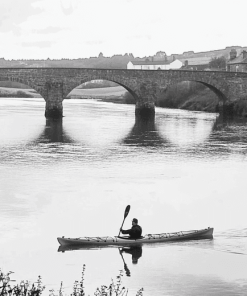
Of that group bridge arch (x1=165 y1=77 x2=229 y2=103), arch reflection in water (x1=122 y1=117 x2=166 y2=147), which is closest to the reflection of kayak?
arch reflection in water (x1=122 y1=117 x2=166 y2=147)

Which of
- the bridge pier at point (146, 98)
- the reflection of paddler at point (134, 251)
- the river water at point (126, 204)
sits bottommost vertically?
the reflection of paddler at point (134, 251)

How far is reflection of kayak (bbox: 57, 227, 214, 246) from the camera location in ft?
68.7

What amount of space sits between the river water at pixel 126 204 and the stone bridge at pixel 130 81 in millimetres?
20665

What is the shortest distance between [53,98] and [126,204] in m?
49.4

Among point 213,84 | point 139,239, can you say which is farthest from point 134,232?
point 213,84

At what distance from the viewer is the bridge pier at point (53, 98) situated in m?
75.1

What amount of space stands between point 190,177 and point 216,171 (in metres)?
2.63

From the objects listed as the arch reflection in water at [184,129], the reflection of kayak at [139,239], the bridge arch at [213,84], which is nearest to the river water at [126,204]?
the reflection of kayak at [139,239]

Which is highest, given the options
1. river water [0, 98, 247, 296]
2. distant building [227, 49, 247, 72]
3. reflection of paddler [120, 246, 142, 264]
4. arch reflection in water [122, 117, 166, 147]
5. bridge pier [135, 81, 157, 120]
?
distant building [227, 49, 247, 72]

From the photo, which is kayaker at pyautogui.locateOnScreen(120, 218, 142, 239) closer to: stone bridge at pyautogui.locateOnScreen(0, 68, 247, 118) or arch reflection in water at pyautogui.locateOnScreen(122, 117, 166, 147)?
arch reflection in water at pyautogui.locateOnScreen(122, 117, 166, 147)

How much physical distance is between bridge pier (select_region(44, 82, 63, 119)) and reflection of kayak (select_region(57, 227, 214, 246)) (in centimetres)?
5375

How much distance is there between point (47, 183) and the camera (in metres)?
32.0

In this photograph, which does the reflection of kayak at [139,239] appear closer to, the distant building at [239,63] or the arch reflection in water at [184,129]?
the arch reflection in water at [184,129]

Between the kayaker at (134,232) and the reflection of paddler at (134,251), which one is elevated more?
the kayaker at (134,232)
